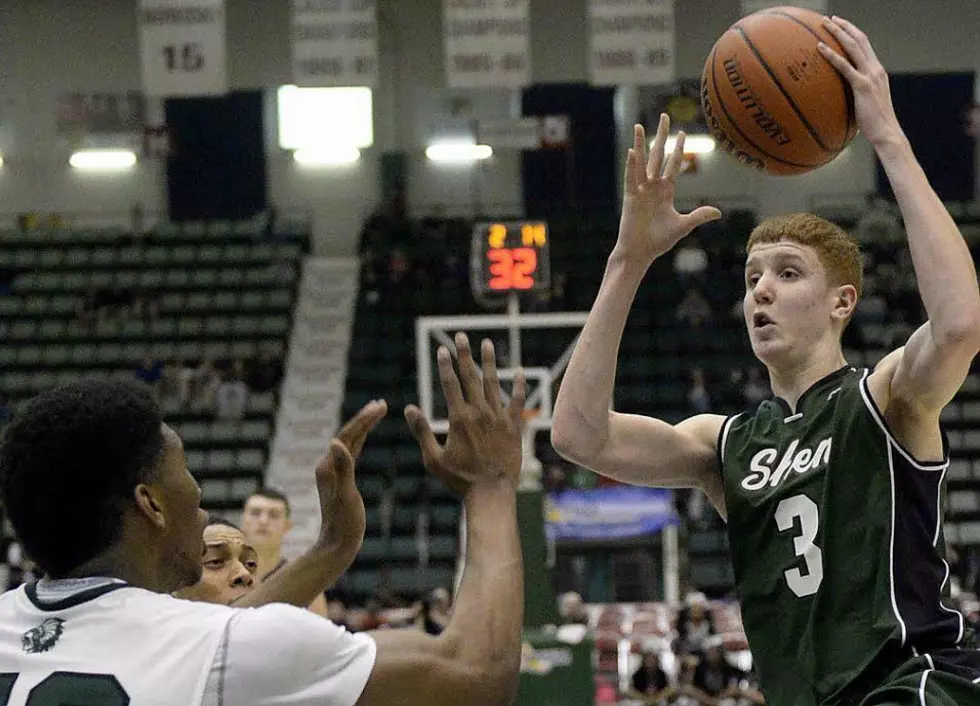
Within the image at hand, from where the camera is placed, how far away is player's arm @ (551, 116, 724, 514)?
339cm

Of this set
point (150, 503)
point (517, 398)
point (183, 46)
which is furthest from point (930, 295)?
point (183, 46)

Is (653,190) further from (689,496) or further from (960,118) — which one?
(960,118)

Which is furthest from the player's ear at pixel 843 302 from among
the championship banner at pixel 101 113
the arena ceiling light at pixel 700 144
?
the championship banner at pixel 101 113

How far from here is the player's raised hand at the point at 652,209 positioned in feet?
11.1

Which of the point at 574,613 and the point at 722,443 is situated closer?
the point at 722,443

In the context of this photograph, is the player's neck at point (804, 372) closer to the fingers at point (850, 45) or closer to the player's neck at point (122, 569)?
the fingers at point (850, 45)

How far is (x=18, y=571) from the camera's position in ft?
49.2

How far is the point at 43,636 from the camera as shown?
219cm

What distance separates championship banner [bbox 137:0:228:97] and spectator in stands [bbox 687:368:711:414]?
701 cm

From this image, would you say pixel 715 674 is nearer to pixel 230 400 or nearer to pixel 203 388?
pixel 230 400

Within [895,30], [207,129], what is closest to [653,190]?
[895,30]

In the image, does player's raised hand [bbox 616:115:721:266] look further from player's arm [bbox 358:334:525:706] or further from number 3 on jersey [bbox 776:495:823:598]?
player's arm [bbox 358:334:525:706]

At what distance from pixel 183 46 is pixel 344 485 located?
35.9 feet

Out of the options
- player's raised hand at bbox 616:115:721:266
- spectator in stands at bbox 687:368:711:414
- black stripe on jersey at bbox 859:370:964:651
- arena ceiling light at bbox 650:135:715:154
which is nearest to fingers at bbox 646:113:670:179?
player's raised hand at bbox 616:115:721:266
